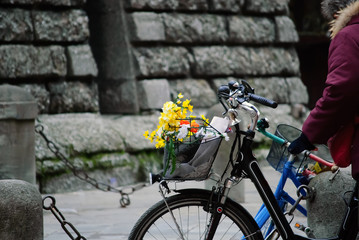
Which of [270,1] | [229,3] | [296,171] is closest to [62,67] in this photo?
[229,3]

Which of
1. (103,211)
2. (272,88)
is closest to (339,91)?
(103,211)

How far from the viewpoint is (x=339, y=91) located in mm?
3998

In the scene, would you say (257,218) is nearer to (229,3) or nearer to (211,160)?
(211,160)

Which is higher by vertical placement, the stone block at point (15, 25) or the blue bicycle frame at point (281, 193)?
the stone block at point (15, 25)

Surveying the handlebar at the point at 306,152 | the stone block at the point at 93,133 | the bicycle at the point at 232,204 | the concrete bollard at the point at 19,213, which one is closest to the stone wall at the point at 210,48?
the stone block at the point at 93,133

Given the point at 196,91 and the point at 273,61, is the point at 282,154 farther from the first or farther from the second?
the point at 273,61

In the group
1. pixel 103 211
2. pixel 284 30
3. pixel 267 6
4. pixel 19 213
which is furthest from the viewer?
pixel 284 30

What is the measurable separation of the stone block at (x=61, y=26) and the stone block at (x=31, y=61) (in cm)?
13

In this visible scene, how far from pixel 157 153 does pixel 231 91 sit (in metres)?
5.21

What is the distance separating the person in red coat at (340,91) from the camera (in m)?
3.98

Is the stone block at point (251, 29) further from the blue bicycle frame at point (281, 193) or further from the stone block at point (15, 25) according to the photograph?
the blue bicycle frame at point (281, 193)

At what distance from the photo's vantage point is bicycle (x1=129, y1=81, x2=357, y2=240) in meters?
4.23

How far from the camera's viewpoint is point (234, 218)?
4270 mm

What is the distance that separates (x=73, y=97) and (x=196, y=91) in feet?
5.30
